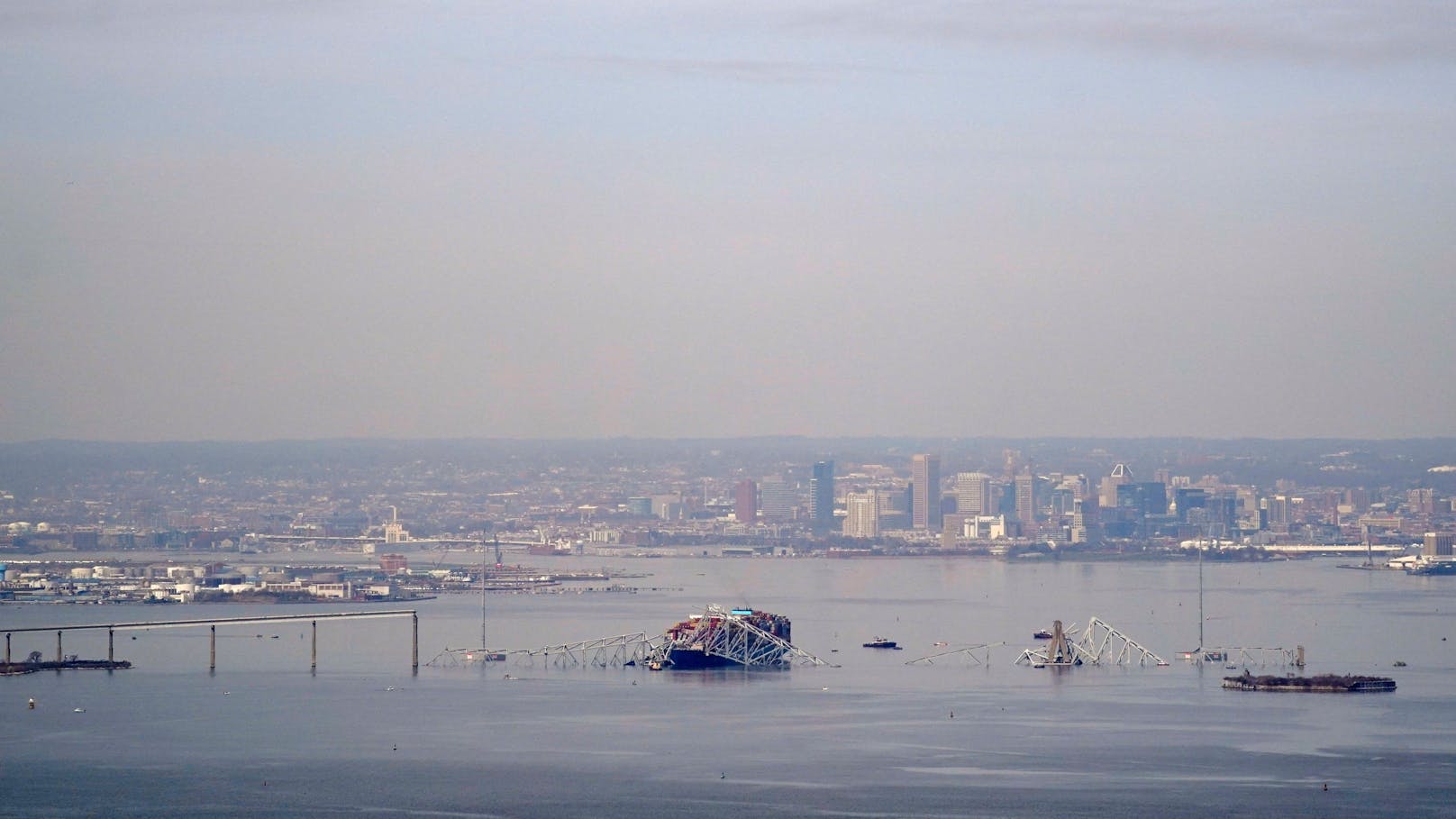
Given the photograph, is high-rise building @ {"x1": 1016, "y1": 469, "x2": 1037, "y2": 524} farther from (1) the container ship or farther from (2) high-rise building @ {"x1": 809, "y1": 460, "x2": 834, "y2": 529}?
(1) the container ship

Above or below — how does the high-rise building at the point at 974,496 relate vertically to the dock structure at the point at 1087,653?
above

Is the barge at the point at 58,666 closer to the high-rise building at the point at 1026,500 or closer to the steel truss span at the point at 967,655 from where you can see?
the steel truss span at the point at 967,655

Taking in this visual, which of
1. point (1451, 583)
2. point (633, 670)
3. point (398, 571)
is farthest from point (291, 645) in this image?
point (1451, 583)

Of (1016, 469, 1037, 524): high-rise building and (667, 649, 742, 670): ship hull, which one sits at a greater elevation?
(1016, 469, 1037, 524): high-rise building

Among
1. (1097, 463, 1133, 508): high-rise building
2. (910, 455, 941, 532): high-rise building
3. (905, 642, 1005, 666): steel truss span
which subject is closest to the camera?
(905, 642, 1005, 666): steel truss span

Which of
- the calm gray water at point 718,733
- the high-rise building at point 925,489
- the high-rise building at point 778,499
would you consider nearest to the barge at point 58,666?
the calm gray water at point 718,733

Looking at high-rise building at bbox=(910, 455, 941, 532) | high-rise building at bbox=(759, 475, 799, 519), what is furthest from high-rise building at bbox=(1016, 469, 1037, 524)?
high-rise building at bbox=(759, 475, 799, 519)

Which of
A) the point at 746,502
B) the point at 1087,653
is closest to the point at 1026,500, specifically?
the point at 746,502
